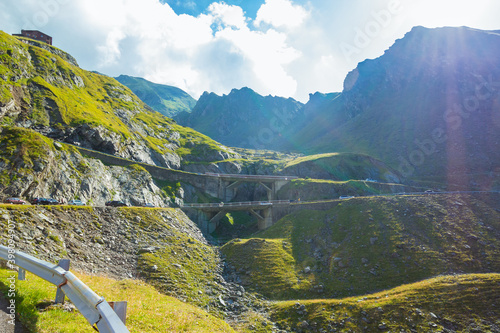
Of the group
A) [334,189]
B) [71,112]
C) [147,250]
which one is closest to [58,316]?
[147,250]

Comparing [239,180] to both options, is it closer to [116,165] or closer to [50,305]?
[116,165]

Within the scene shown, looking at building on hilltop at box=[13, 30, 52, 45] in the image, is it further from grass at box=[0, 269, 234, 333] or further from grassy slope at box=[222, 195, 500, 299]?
grass at box=[0, 269, 234, 333]

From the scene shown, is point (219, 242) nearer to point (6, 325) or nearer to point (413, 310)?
point (413, 310)

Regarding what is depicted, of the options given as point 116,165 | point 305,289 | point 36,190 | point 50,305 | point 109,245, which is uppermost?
point 116,165

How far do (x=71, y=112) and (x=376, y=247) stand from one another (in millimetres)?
103589

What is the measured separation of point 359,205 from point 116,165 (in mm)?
67215

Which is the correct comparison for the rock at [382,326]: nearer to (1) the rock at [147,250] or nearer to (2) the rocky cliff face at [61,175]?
(1) the rock at [147,250]

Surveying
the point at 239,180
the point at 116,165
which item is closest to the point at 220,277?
the point at 116,165

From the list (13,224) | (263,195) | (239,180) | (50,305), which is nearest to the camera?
(50,305)

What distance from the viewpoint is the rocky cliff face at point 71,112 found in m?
80.2

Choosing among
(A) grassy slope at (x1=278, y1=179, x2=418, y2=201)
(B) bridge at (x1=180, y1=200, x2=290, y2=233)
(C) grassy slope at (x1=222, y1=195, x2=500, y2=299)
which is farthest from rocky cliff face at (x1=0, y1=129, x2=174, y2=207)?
(A) grassy slope at (x1=278, y1=179, x2=418, y2=201)

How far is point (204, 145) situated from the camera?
154 m

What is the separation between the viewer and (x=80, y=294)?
8078mm

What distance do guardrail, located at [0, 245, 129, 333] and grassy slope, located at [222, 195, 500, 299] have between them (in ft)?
110
